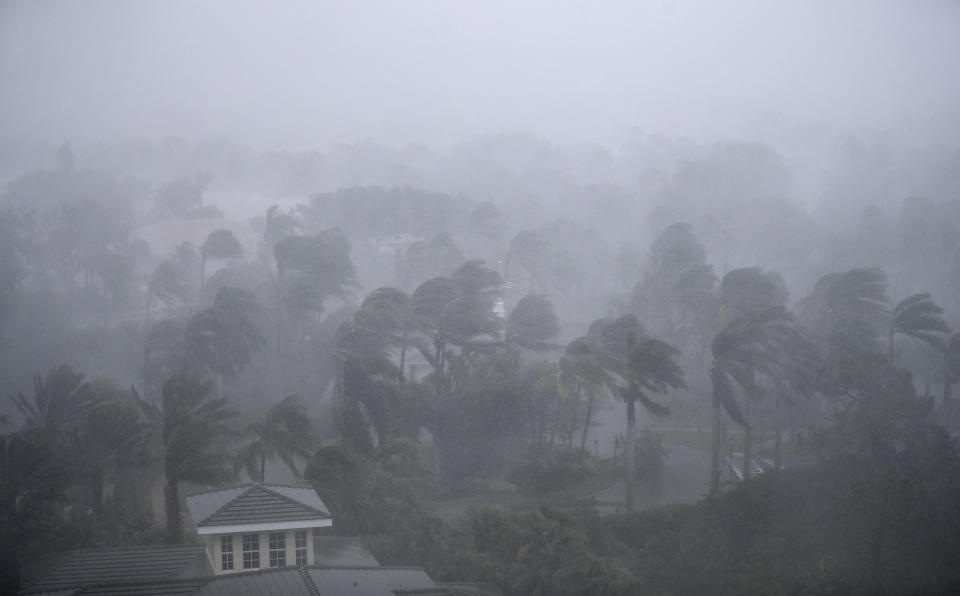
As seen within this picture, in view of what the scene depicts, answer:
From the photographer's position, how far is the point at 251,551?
12.6 metres

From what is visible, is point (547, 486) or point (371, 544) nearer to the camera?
point (371, 544)

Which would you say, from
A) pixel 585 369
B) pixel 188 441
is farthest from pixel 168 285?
pixel 585 369

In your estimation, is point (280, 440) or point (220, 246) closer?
point (280, 440)

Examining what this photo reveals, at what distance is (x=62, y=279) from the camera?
4688 centimetres

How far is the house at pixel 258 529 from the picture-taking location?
12352 millimetres

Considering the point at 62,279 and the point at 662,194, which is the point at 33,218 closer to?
the point at 62,279

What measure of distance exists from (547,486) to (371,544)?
651 cm

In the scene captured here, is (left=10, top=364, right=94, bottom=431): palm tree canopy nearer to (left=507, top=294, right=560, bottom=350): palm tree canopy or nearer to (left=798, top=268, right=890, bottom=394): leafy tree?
(left=507, top=294, right=560, bottom=350): palm tree canopy

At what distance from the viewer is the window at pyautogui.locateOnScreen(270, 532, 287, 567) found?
12609 mm

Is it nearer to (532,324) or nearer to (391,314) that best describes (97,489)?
(391,314)

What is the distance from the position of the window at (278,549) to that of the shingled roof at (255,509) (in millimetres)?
315

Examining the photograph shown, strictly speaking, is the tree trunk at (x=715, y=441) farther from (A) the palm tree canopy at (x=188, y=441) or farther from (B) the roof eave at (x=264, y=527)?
(A) the palm tree canopy at (x=188, y=441)

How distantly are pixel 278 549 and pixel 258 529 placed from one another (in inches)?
19.1

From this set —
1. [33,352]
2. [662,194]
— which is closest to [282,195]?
[662,194]
